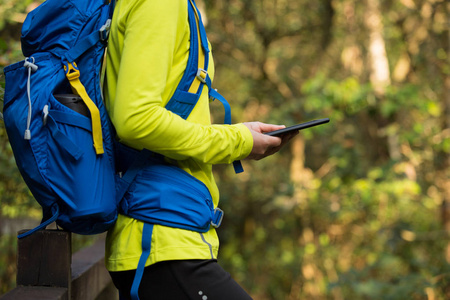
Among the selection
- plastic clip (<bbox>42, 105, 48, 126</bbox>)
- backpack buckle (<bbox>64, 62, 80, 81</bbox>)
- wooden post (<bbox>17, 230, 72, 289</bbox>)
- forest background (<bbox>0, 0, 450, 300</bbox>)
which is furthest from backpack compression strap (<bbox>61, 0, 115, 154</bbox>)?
forest background (<bbox>0, 0, 450, 300</bbox>)

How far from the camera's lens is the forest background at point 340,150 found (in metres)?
5.93

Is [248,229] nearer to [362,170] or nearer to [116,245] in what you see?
[362,170]

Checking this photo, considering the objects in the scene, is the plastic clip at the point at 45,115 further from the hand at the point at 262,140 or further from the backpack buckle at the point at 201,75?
the hand at the point at 262,140

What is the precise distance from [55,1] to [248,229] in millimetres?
8822

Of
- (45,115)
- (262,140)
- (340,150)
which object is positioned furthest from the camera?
(340,150)

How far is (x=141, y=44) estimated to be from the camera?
50.8 inches

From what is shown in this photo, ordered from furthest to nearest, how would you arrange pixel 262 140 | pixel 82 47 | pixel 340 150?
1. pixel 340 150
2. pixel 262 140
3. pixel 82 47

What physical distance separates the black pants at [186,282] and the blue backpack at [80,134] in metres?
0.10

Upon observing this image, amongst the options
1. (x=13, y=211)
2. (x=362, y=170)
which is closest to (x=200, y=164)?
(x=13, y=211)

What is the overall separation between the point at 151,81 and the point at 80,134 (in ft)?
0.72

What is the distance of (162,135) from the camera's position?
1322 mm

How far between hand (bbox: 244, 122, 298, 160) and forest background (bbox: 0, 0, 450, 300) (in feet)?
9.56

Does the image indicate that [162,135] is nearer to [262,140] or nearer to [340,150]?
[262,140]

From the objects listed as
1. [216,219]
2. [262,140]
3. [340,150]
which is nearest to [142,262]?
[216,219]
